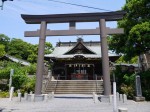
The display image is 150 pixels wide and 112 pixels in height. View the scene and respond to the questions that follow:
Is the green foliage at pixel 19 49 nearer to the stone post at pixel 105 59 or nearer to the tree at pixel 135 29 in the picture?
the tree at pixel 135 29

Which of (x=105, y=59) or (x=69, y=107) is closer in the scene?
(x=69, y=107)

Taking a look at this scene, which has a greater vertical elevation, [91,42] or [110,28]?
[91,42]

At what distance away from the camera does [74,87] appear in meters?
28.0

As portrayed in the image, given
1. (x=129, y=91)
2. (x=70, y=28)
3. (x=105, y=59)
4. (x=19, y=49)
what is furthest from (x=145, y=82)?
(x=19, y=49)

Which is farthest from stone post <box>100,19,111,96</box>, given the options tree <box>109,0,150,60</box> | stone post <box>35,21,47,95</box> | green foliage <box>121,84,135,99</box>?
stone post <box>35,21,47,95</box>

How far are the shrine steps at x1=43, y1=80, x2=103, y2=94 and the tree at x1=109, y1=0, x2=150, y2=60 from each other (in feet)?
21.7

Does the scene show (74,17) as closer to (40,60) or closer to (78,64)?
(40,60)

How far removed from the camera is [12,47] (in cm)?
7300

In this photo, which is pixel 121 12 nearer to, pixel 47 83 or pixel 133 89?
pixel 133 89

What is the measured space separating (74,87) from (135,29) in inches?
480

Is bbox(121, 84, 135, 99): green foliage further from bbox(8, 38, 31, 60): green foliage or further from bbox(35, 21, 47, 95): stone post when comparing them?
bbox(8, 38, 31, 60): green foliage

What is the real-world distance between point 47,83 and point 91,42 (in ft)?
68.2

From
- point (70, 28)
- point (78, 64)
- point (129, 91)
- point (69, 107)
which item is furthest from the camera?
point (78, 64)

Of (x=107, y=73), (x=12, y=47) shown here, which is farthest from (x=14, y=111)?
(x=12, y=47)
